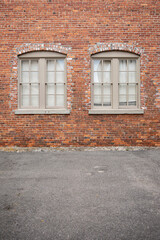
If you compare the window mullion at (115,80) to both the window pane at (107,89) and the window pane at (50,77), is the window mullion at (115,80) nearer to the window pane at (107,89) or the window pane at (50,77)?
the window pane at (107,89)

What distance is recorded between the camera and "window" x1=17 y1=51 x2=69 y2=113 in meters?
6.93

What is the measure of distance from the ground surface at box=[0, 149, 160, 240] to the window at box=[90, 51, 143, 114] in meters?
2.40

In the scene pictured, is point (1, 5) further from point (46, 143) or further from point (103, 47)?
point (46, 143)

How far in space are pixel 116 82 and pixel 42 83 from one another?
266 centimetres

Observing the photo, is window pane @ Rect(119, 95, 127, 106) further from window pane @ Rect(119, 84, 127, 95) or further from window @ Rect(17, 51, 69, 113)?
window @ Rect(17, 51, 69, 113)

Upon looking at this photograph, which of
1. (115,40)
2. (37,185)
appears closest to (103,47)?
(115,40)

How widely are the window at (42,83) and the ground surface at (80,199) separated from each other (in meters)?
2.39

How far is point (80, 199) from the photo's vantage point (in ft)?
9.37

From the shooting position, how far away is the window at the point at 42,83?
22.7 feet

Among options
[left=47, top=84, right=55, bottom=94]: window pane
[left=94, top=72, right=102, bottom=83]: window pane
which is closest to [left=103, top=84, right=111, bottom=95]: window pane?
[left=94, top=72, right=102, bottom=83]: window pane

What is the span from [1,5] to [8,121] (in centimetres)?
409

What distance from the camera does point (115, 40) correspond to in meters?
A: 6.81

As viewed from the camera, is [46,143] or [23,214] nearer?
[23,214]

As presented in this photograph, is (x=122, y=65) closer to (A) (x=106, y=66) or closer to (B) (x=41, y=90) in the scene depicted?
(A) (x=106, y=66)
